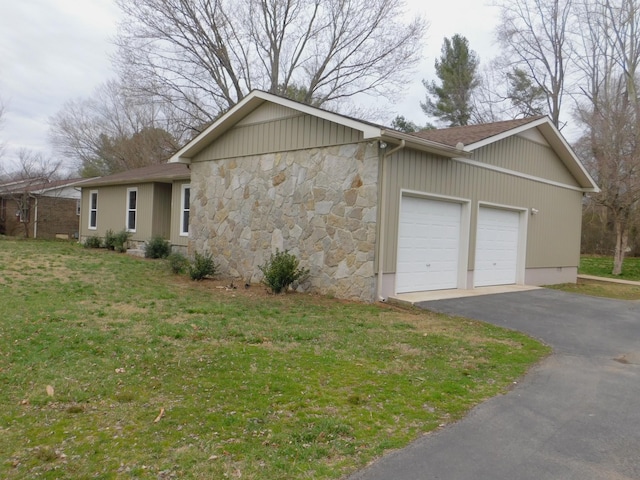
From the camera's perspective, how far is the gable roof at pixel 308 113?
8703 mm

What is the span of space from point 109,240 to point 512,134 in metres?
14.6

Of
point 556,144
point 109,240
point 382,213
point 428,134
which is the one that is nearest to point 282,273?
point 382,213

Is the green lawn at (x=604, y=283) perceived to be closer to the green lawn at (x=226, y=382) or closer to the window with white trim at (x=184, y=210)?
the green lawn at (x=226, y=382)

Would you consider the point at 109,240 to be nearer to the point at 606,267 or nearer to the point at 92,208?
the point at 92,208

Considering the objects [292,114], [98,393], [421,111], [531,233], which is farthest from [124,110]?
[98,393]

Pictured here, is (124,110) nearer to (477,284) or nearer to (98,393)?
(477,284)

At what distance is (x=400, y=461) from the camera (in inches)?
126

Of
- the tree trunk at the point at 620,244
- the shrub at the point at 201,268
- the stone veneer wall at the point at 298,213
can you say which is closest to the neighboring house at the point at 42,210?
the stone veneer wall at the point at 298,213

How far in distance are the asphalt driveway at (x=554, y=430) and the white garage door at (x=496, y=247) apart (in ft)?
15.3

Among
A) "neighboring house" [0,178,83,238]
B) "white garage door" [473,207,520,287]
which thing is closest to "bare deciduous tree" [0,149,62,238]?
"neighboring house" [0,178,83,238]

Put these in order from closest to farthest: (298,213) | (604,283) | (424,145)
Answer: (424,145), (298,213), (604,283)

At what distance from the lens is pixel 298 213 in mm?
10516

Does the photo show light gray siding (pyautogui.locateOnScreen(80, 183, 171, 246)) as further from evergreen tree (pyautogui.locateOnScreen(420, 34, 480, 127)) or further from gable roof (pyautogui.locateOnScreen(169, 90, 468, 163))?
evergreen tree (pyautogui.locateOnScreen(420, 34, 480, 127))

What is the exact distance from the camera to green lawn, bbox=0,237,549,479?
10.6 feet
